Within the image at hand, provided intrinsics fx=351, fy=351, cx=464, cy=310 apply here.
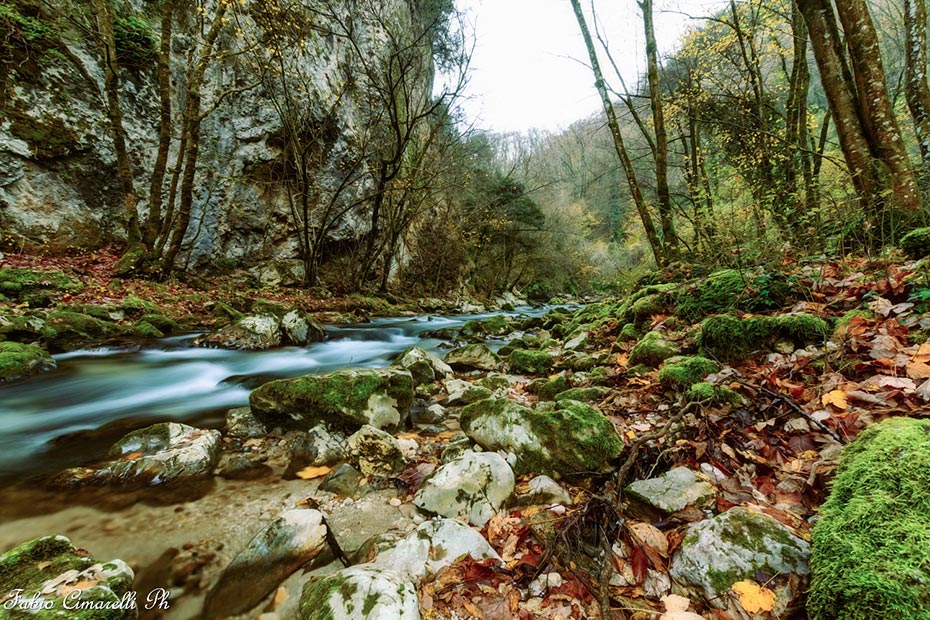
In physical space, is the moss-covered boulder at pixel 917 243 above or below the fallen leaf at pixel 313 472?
above

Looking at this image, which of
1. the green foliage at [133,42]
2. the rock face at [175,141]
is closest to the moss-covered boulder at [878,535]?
the rock face at [175,141]

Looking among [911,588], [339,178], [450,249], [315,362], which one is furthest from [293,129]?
[911,588]

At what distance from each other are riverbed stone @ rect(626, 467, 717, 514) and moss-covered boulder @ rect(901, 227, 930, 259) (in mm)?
3520

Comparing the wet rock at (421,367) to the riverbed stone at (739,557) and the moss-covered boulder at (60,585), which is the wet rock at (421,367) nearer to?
the moss-covered boulder at (60,585)

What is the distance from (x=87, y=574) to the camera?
149cm

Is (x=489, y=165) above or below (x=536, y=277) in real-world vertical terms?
above

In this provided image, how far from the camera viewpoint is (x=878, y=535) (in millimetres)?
Answer: 981

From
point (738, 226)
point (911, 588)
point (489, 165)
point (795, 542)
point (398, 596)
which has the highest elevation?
point (489, 165)

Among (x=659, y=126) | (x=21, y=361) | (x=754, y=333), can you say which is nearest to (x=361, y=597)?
(x=754, y=333)

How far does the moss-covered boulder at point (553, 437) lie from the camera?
2195mm

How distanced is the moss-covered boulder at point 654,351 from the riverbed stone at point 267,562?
324cm

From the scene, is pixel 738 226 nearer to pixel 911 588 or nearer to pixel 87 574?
pixel 911 588

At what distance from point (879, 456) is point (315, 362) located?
21.7ft

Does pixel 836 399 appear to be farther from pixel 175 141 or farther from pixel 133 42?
pixel 133 42
